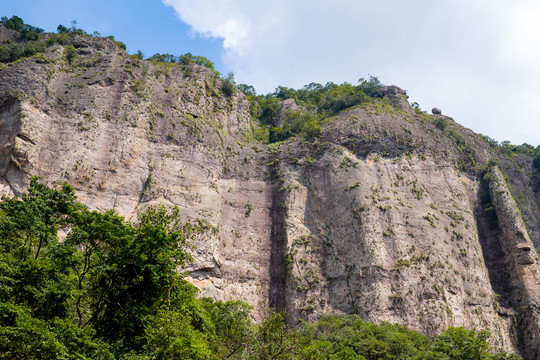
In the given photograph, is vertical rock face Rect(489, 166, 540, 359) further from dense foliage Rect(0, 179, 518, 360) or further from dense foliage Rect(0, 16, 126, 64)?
dense foliage Rect(0, 16, 126, 64)

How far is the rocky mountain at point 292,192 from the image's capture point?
36.7 meters

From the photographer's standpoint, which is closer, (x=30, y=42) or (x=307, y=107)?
(x=30, y=42)

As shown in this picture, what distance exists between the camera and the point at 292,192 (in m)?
45.3

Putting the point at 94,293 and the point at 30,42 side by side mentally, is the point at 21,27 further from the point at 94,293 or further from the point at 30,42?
the point at 94,293

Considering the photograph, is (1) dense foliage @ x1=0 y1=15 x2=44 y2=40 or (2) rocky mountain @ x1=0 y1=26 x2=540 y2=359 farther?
(1) dense foliage @ x1=0 y1=15 x2=44 y2=40

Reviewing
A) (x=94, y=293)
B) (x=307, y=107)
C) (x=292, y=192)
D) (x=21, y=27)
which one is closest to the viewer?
(x=94, y=293)

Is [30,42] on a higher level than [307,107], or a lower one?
lower

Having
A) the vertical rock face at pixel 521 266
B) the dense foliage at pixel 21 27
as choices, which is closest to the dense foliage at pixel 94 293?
the vertical rock face at pixel 521 266

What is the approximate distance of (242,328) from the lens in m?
25.8

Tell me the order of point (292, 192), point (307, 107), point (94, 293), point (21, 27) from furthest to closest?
point (307, 107) → point (21, 27) → point (292, 192) → point (94, 293)

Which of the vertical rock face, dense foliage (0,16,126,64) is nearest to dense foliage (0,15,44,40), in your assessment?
dense foliage (0,16,126,64)

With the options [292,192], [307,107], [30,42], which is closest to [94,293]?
[292,192]

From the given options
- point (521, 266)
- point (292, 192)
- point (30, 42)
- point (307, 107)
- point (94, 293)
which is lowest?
point (94, 293)

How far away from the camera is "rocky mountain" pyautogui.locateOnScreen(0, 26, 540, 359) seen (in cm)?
3666
